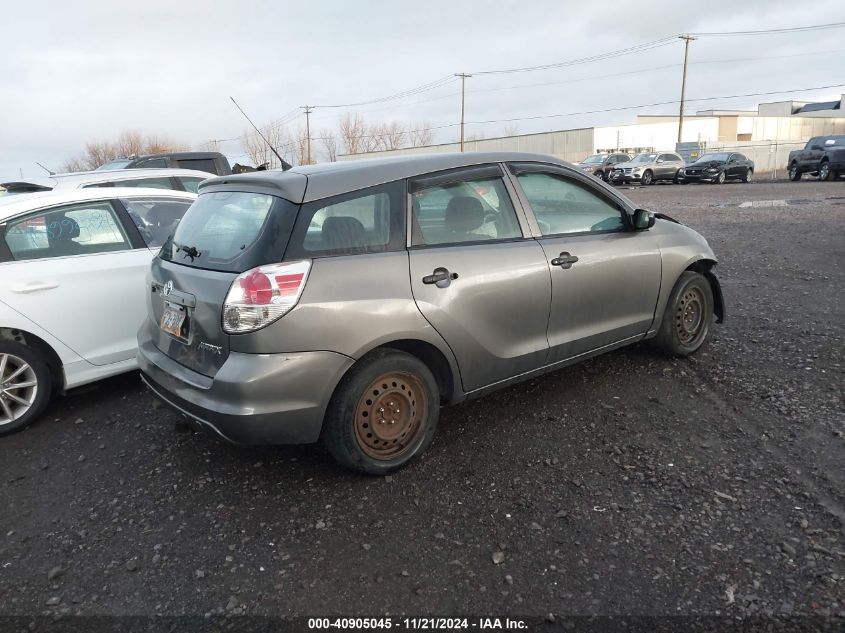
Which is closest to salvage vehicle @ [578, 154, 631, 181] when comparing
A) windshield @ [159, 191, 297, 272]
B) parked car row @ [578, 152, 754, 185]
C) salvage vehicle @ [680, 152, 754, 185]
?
parked car row @ [578, 152, 754, 185]

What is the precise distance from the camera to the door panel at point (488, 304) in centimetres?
336

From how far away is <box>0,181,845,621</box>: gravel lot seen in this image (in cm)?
249

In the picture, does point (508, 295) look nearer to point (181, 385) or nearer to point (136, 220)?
point (181, 385)

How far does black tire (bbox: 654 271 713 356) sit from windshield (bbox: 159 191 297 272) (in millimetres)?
3023

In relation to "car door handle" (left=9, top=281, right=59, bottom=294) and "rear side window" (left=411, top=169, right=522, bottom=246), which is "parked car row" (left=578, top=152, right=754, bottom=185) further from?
"car door handle" (left=9, top=281, right=59, bottom=294)

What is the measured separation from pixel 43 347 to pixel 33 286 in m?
0.42

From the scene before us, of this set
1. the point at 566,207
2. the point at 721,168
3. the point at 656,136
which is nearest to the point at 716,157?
the point at 721,168

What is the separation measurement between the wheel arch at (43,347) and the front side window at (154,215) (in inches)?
41.7

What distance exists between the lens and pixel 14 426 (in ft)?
13.4

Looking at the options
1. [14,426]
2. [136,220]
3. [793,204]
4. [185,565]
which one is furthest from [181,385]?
[793,204]

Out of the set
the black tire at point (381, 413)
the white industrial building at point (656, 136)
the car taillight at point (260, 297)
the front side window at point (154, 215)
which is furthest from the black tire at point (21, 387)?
the white industrial building at point (656, 136)

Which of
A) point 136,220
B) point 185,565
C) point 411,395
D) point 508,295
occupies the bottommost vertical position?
point 185,565

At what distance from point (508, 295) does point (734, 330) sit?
120 inches

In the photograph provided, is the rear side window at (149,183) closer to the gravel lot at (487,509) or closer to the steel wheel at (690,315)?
the gravel lot at (487,509)
